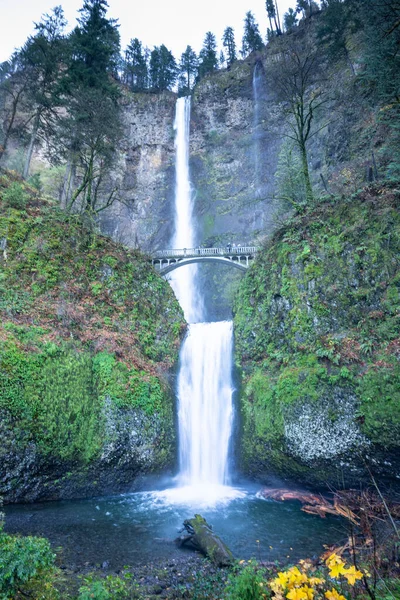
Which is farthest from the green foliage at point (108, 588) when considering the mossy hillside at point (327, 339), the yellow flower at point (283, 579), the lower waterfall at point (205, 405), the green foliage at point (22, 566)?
the lower waterfall at point (205, 405)

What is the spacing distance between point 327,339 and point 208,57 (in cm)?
5226

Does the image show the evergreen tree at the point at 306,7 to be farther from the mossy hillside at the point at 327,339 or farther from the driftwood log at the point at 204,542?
the driftwood log at the point at 204,542

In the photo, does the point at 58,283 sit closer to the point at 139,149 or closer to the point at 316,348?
the point at 316,348

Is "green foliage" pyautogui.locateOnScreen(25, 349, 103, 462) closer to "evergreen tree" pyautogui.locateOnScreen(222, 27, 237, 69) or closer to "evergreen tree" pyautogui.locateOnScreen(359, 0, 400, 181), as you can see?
"evergreen tree" pyautogui.locateOnScreen(359, 0, 400, 181)

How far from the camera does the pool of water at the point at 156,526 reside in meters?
7.42

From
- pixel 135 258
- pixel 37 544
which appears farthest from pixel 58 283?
pixel 37 544

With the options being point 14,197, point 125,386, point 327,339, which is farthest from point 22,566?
point 14,197

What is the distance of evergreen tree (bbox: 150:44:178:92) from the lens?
47344 millimetres

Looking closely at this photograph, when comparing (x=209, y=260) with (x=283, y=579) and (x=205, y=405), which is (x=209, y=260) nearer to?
(x=205, y=405)

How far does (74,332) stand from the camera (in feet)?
41.0

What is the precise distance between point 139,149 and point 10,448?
139 feet

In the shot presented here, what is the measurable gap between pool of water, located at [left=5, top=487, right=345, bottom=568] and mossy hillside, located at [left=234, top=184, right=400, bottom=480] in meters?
1.98

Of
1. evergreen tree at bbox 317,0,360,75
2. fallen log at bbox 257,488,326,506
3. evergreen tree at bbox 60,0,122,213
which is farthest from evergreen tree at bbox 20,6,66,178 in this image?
evergreen tree at bbox 317,0,360,75

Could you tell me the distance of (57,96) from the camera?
62.0ft
